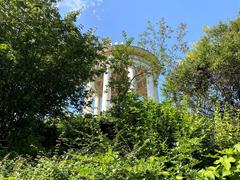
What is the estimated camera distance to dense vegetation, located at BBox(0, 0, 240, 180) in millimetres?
4906

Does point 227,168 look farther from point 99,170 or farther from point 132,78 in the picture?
point 132,78

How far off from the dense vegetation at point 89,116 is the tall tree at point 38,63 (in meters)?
0.03

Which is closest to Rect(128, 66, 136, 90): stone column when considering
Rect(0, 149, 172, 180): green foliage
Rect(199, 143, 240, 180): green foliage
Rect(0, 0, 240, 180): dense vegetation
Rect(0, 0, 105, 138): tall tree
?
Rect(0, 0, 240, 180): dense vegetation

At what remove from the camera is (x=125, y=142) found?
7.08 m

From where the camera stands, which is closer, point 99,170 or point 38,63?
point 99,170

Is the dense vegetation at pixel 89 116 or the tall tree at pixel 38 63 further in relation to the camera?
the tall tree at pixel 38 63

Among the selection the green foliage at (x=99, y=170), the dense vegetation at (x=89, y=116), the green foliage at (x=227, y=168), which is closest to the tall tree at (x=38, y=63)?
the dense vegetation at (x=89, y=116)

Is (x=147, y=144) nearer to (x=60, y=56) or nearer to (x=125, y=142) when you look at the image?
(x=125, y=142)

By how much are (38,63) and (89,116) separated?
189cm

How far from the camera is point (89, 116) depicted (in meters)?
10.2

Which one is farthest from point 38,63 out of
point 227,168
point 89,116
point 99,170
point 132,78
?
point 227,168

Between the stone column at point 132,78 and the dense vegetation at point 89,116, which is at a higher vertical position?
the stone column at point 132,78

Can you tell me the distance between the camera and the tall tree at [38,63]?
991cm

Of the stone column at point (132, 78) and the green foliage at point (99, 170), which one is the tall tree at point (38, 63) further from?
the green foliage at point (99, 170)
